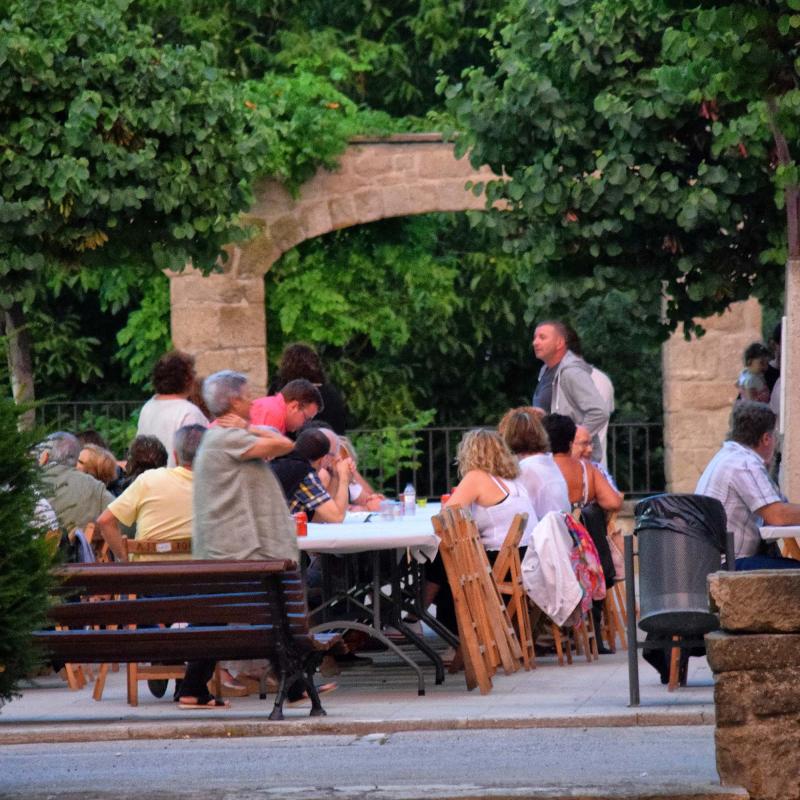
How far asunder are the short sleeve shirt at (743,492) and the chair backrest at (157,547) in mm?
2554

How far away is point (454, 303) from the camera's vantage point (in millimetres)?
20625

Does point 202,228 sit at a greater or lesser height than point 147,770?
greater

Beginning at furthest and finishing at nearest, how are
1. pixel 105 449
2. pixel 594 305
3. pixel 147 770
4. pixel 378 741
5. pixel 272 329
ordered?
1. pixel 594 305
2. pixel 272 329
3. pixel 105 449
4. pixel 378 741
5. pixel 147 770

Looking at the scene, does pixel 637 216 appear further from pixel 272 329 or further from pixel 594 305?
pixel 594 305

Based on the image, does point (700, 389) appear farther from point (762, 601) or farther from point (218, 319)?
point (762, 601)

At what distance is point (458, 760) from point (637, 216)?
249 inches

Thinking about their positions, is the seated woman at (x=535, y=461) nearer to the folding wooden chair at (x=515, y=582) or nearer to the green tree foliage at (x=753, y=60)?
the folding wooden chair at (x=515, y=582)

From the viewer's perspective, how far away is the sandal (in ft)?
31.7

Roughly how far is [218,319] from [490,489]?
6504 mm

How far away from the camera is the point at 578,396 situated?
502 inches

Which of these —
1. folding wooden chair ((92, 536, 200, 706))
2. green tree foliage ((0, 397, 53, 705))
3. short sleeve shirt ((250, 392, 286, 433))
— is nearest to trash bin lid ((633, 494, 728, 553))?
folding wooden chair ((92, 536, 200, 706))

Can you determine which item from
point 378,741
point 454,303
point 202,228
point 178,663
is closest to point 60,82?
point 202,228

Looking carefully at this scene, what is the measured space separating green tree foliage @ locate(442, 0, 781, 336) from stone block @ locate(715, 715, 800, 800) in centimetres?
718

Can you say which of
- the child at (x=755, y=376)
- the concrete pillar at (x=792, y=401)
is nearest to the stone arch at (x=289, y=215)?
the child at (x=755, y=376)
